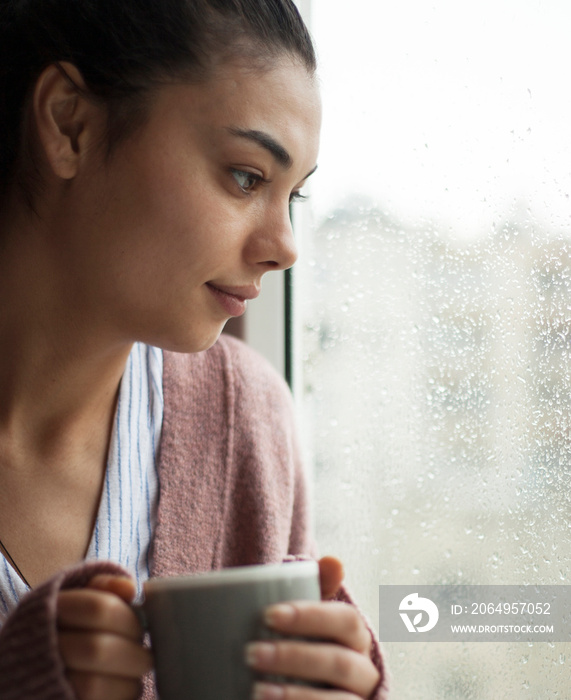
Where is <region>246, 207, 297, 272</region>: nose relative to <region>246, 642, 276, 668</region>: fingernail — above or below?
above

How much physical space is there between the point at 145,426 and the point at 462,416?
0.40 metres

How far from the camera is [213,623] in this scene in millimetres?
428

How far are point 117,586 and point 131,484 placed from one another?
40cm

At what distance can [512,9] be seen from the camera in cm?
74

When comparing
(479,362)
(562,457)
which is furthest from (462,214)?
(562,457)

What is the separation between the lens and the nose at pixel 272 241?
74 centimetres

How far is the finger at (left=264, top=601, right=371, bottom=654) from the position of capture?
1.42ft

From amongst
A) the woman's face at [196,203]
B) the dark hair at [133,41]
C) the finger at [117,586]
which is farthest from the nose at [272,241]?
the finger at [117,586]

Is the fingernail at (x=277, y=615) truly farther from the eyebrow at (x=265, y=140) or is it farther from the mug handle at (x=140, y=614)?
the eyebrow at (x=265, y=140)

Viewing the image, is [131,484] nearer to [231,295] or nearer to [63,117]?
[231,295]

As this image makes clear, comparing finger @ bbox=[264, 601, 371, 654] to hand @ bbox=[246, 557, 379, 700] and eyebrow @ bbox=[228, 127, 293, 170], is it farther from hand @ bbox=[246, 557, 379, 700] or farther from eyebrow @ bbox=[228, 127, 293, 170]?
eyebrow @ bbox=[228, 127, 293, 170]

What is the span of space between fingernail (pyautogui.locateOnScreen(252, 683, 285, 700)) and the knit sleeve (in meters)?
0.12

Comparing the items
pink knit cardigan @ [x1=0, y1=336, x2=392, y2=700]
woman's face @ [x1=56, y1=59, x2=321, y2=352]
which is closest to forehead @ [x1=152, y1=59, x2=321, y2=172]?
woman's face @ [x1=56, y1=59, x2=321, y2=352]

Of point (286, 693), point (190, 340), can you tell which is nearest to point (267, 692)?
point (286, 693)
